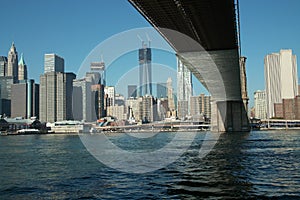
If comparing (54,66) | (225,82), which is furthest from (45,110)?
(225,82)

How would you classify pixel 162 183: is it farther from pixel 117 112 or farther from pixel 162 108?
pixel 117 112

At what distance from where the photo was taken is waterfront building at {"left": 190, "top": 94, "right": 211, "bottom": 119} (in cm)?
15012

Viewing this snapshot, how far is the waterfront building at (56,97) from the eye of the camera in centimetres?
15362

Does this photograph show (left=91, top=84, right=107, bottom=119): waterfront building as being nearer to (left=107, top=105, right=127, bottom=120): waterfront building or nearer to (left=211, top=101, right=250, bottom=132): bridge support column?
(left=107, top=105, right=127, bottom=120): waterfront building

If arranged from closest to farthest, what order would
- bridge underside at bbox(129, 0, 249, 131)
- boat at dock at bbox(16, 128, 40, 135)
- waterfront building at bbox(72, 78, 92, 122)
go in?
bridge underside at bbox(129, 0, 249, 131)
waterfront building at bbox(72, 78, 92, 122)
boat at dock at bbox(16, 128, 40, 135)

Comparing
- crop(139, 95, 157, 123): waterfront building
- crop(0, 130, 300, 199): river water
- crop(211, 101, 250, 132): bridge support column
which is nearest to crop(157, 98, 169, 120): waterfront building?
crop(139, 95, 157, 123): waterfront building

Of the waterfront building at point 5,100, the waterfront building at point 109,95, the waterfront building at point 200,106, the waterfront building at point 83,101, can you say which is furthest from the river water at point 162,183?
the waterfront building at point 5,100

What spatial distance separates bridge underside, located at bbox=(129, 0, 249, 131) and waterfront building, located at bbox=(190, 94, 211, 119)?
9138 cm

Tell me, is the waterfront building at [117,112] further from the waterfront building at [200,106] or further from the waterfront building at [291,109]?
the waterfront building at [291,109]

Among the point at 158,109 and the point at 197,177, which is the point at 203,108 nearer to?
the point at 158,109

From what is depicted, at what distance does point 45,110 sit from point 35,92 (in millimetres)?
20953

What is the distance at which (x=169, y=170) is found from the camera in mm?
15859

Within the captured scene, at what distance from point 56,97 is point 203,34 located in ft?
439

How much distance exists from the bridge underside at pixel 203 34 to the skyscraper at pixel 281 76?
5263 inches
